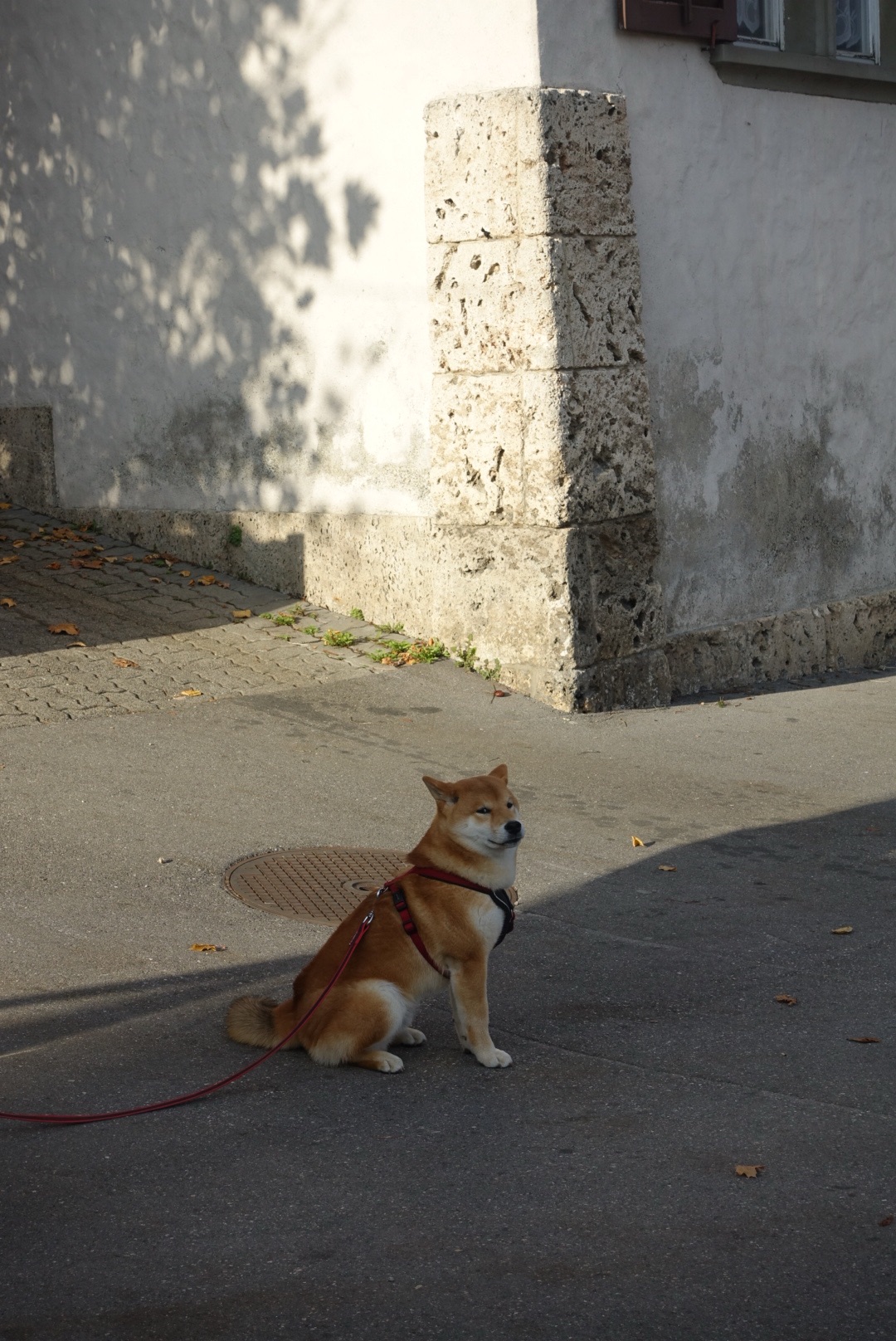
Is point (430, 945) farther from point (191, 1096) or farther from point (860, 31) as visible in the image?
point (860, 31)


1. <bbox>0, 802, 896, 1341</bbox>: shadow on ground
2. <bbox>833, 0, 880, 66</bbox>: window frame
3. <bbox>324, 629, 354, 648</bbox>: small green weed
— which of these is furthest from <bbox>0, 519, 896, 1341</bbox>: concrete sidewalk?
<bbox>833, 0, 880, 66</bbox>: window frame

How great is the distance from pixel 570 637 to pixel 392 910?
4819 mm

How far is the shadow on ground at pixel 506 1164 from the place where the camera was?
335 centimetres

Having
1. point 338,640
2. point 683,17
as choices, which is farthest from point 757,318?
point 338,640

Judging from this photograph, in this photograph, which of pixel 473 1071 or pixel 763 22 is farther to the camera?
pixel 763 22

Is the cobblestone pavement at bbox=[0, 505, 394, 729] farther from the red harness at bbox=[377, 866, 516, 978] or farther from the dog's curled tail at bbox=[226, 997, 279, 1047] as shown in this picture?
the red harness at bbox=[377, 866, 516, 978]

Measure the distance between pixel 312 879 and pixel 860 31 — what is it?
8.23m

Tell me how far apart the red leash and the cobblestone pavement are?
4294 mm

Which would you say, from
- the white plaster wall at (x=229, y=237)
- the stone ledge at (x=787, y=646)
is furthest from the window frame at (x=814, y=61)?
the stone ledge at (x=787, y=646)

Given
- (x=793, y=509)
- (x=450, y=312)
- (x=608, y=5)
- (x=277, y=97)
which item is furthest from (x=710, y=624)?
(x=277, y=97)

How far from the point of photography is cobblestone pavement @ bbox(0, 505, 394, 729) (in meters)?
9.09

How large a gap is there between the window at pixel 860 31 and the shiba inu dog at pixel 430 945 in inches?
342

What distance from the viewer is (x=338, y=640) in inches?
404

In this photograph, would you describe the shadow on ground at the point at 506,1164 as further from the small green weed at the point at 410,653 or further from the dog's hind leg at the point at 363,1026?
the small green weed at the point at 410,653
